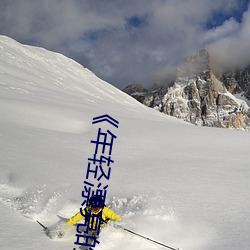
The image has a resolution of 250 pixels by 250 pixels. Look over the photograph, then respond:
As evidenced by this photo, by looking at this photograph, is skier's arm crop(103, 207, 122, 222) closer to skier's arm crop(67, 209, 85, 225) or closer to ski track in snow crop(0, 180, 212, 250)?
ski track in snow crop(0, 180, 212, 250)

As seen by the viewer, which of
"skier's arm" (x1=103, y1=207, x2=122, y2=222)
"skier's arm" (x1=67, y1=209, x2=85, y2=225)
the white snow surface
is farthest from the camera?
"skier's arm" (x1=103, y1=207, x2=122, y2=222)

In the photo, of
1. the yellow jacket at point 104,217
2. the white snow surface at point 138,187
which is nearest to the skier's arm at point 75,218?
the yellow jacket at point 104,217

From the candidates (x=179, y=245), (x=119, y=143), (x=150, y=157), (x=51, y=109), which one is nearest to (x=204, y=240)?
(x=179, y=245)

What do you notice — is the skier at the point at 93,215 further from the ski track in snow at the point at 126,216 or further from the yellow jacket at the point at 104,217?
the ski track in snow at the point at 126,216

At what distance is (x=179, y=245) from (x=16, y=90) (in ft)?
80.0

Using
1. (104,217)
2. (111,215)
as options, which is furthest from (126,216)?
(104,217)

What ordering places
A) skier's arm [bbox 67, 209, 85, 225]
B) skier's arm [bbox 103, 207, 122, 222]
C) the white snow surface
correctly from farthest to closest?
1. skier's arm [bbox 103, 207, 122, 222]
2. skier's arm [bbox 67, 209, 85, 225]
3. the white snow surface

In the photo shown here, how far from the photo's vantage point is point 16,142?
10641 millimetres

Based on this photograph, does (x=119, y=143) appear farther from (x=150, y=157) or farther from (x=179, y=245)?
(x=179, y=245)

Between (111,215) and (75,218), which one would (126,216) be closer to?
(111,215)

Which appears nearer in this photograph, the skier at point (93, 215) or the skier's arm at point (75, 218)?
the skier at point (93, 215)

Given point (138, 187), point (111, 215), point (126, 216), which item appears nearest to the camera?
point (111, 215)

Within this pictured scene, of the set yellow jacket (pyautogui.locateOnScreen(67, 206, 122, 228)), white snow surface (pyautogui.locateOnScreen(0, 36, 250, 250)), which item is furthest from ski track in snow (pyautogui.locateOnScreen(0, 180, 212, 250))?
yellow jacket (pyautogui.locateOnScreen(67, 206, 122, 228))

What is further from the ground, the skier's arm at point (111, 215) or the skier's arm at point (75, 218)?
the skier's arm at point (111, 215)
